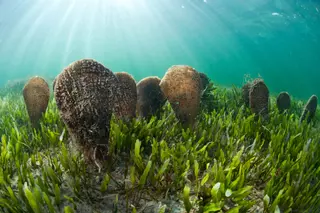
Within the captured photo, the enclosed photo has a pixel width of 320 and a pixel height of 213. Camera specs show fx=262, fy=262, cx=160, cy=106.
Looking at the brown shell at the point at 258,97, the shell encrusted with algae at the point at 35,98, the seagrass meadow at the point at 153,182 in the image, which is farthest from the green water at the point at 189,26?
the brown shell at the point at 258,97

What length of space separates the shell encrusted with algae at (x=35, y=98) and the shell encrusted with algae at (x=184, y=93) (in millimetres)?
1734

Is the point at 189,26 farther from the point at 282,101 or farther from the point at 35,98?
the point at 35,98

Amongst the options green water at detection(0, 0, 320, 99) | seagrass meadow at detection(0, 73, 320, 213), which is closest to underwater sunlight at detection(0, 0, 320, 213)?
seagrass meadow at detection(0, 73, 320, 213)

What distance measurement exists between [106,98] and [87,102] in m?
0.17

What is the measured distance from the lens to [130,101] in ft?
12.1

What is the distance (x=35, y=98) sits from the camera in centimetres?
367

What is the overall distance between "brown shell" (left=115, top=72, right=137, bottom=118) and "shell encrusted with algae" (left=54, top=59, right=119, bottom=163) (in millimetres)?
1118

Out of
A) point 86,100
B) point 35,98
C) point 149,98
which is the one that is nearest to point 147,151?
point 86,100

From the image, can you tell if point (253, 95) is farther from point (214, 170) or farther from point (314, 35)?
point (314, 35)

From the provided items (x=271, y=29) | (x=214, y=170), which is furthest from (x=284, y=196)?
(x=271, y=29)

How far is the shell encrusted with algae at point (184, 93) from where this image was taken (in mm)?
3641

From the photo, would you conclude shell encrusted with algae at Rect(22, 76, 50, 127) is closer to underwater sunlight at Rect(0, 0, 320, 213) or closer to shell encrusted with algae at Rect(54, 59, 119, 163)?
underwater sunlight at Rect(0, 0, 320, 213)

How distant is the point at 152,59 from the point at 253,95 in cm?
14995

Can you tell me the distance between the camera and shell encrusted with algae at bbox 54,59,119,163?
2324mm
